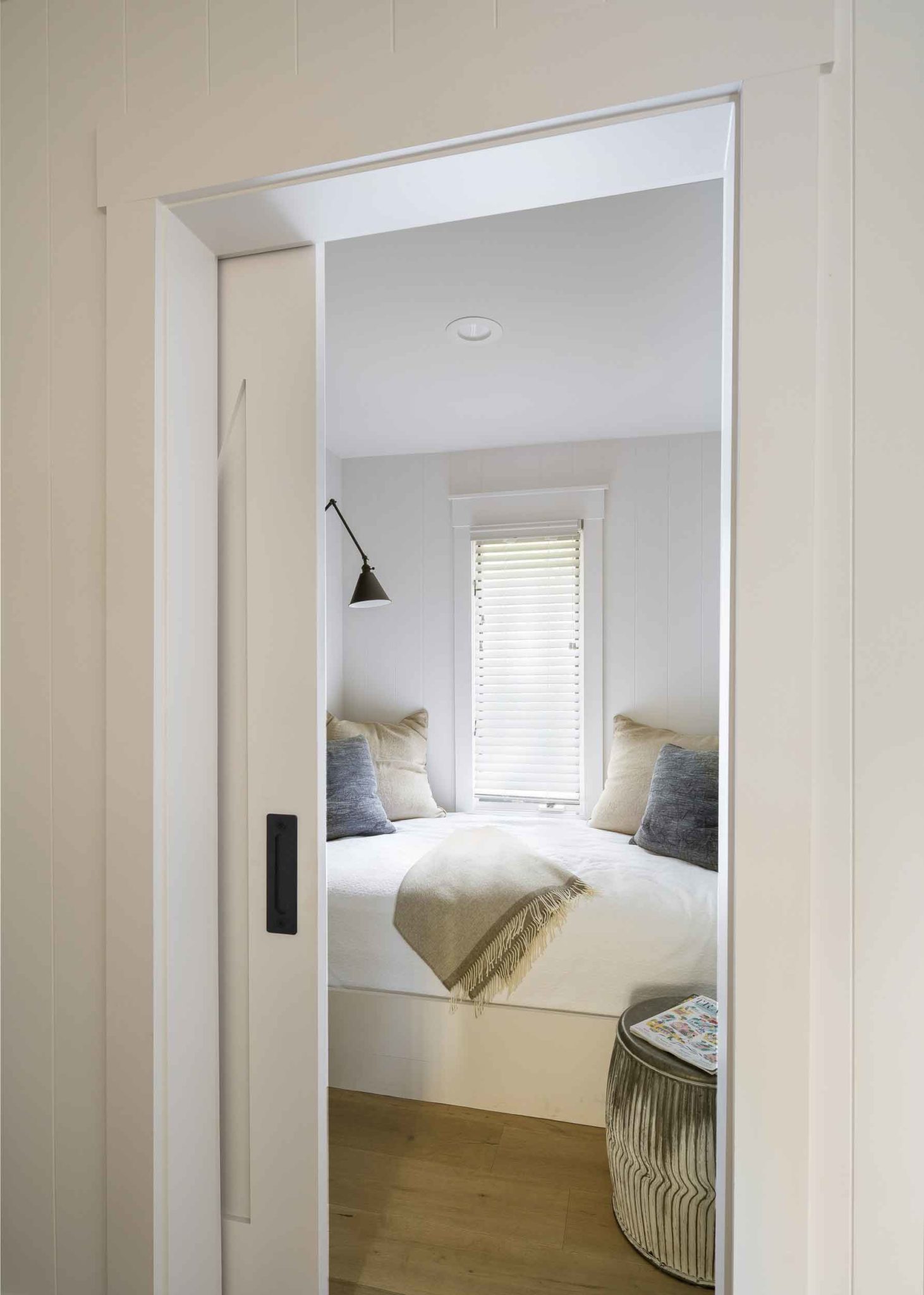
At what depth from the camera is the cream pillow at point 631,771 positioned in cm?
322

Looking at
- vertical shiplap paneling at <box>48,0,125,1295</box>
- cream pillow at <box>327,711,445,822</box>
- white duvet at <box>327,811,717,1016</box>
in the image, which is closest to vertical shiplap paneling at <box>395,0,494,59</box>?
vertical shiplap paneling at <box>48,0,125,1295</box>

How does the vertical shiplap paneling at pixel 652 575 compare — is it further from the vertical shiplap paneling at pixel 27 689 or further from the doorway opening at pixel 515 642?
the vertical shiplap paneling at pixel 27 689

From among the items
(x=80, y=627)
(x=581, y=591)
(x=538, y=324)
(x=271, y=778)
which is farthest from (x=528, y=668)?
(x=80, y=627)

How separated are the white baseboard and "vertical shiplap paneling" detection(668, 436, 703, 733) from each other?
1731mm

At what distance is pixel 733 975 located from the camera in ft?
2.95

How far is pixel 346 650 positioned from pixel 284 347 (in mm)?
2850

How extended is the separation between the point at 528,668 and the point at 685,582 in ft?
2.90

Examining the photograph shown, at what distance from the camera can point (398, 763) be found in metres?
3.60

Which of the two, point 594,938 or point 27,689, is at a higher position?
point 27,689

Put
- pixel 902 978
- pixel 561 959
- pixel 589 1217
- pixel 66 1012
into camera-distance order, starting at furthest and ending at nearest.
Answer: pixel 561 959 → pixel 589 1217 → pixel 66 1012 → pixel 902 978

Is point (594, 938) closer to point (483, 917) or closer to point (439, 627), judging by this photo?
point (483, 917)

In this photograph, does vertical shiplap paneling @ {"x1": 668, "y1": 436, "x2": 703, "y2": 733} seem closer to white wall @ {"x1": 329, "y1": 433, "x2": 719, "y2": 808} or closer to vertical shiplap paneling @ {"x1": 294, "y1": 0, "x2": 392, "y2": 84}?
white wall @ {"x1": 329, "y1": 433, "x2": 719, "y2": 808}

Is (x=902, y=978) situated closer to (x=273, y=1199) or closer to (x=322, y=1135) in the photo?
(x=322, y=1135)

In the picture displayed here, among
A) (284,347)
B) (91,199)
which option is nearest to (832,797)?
(284,347)
